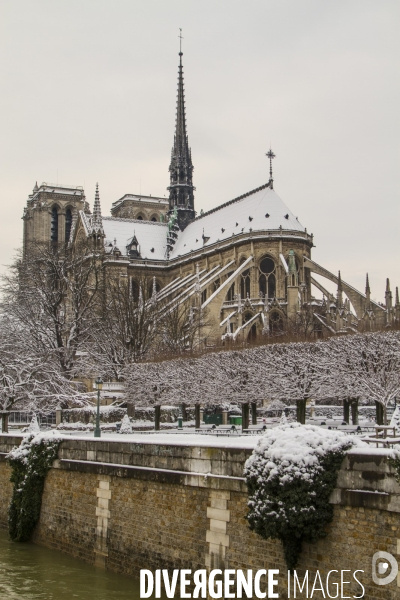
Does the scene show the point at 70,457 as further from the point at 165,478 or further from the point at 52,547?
the point at 165,478

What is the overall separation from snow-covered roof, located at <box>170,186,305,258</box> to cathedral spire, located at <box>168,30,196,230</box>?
3501mm

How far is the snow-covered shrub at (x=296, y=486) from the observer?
11914 mm

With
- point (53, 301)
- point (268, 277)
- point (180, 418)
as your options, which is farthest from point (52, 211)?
point (180, 418)

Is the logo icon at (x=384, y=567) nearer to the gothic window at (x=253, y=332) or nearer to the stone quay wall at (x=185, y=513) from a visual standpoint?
the stone quay wall at (x=185, y=513)

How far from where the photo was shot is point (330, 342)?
3186cm

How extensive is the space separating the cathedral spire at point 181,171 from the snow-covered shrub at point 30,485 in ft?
212

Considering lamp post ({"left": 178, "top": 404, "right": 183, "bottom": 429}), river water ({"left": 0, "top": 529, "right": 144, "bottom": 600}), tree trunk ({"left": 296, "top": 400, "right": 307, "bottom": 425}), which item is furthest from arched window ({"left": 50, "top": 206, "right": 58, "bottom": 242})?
river water ({"left": 0, "top": 529, "right": 144, "bottom": 600})

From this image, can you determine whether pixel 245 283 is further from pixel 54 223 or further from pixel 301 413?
pixel 54 223

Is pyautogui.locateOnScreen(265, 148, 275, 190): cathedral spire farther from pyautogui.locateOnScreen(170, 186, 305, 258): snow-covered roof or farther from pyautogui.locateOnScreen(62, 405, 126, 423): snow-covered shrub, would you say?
pyautogui.locateOnScreen(62, 405, 126, 423): snow-covered shrub

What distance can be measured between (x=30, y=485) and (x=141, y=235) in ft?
209

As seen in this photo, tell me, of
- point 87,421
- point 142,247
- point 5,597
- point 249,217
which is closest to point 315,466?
point 5,597

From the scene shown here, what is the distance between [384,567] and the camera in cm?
1106

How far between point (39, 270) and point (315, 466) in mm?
32599

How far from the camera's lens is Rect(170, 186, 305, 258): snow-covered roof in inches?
2635
